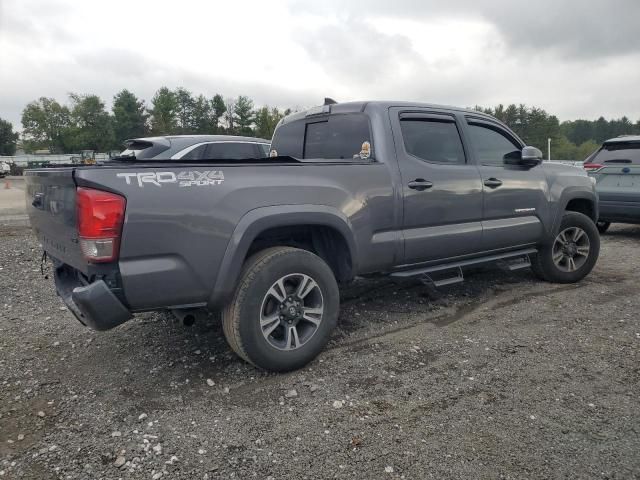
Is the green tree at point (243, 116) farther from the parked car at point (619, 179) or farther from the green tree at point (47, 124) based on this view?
the parked car at point (619, 179)

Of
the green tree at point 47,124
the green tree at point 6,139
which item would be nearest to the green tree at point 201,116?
the green tree at point 47,124

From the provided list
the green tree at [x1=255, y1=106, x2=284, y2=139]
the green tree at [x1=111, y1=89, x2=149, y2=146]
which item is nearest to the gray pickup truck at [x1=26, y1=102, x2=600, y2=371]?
the green tree at [x1=255, y1=106, x2=284, y2=139]

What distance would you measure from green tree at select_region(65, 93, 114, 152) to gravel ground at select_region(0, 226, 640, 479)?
8480 centimetres

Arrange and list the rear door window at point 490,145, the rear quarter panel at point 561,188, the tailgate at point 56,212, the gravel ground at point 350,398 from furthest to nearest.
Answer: the rear quarter panel at point 561,188, the rear door window at point 490,145, the tailgate at point 56,212, the gravel ground at point 350,398

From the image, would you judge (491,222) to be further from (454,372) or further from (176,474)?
(176,474)

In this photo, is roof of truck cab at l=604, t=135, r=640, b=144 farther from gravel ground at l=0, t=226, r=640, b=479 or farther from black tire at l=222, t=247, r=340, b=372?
black tire at l=222, t=247, r=340, b=372

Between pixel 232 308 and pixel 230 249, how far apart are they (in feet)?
1.29

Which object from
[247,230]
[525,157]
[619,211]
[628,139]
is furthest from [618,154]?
[247,230]

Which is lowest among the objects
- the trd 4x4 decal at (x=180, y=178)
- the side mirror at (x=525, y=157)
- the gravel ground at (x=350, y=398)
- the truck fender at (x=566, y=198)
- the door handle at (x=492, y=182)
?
the gravel ground at (x=350, y=398)

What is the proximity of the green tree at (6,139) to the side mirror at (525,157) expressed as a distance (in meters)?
92.8

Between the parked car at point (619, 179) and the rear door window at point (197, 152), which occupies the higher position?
the rear door window at point (197, 152)

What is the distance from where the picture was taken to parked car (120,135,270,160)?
7.32 meters

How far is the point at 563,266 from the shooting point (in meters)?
5.24

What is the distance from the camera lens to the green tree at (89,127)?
79.7 m
